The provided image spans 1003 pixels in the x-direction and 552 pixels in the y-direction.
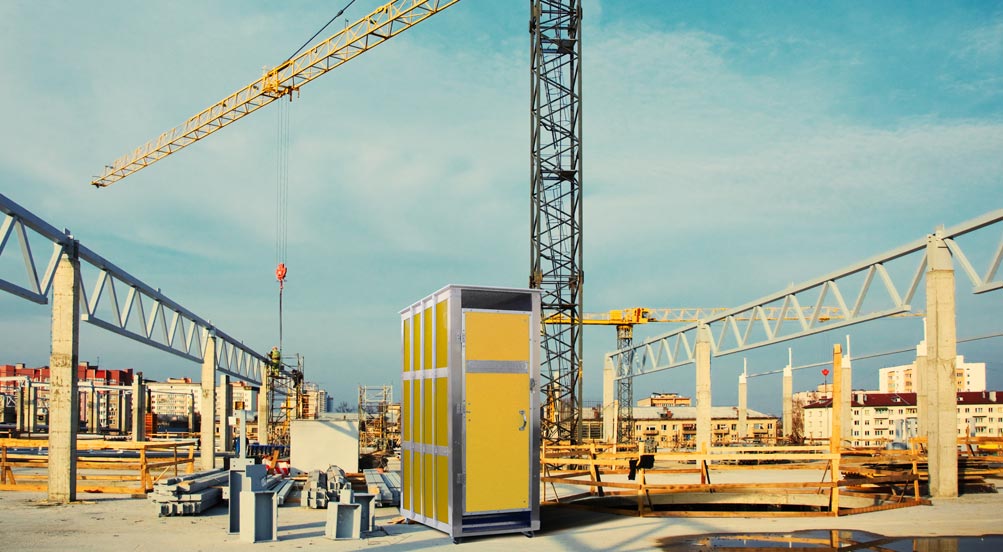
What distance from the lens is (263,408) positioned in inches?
1930

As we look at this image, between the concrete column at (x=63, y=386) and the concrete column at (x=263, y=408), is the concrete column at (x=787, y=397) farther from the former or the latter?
the concrete column at (x=63, y=386)

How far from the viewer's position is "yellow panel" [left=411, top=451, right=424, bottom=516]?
1459 centimetres

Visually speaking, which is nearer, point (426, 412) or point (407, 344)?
point (426, 412)

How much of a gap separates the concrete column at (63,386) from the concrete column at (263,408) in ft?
94.9

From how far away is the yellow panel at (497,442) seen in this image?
13.3 metres

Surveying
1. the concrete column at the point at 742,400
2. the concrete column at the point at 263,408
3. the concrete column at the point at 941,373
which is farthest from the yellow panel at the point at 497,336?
the concrete column at the point at 742,400

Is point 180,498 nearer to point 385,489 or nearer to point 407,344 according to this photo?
point 385,489

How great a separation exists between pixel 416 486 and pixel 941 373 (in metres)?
12.9

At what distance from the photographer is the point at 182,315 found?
28.6 meters

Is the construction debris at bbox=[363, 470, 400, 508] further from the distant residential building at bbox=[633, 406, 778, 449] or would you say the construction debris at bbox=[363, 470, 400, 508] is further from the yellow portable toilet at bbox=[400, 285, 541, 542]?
the distant residential building at bbox=[633, 406, 778, 449]

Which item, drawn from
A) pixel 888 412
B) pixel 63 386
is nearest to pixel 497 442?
pixel 63 386

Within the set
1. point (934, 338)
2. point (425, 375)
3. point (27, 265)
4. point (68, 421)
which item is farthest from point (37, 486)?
point (934, 338)

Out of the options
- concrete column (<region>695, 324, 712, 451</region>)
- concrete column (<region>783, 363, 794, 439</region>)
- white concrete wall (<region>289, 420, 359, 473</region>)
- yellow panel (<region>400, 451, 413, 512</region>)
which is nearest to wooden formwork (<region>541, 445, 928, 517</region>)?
yellow panel (<region>400, 451, 413, 512</region>)

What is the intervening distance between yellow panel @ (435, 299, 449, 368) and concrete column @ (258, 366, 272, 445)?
1407 inches
